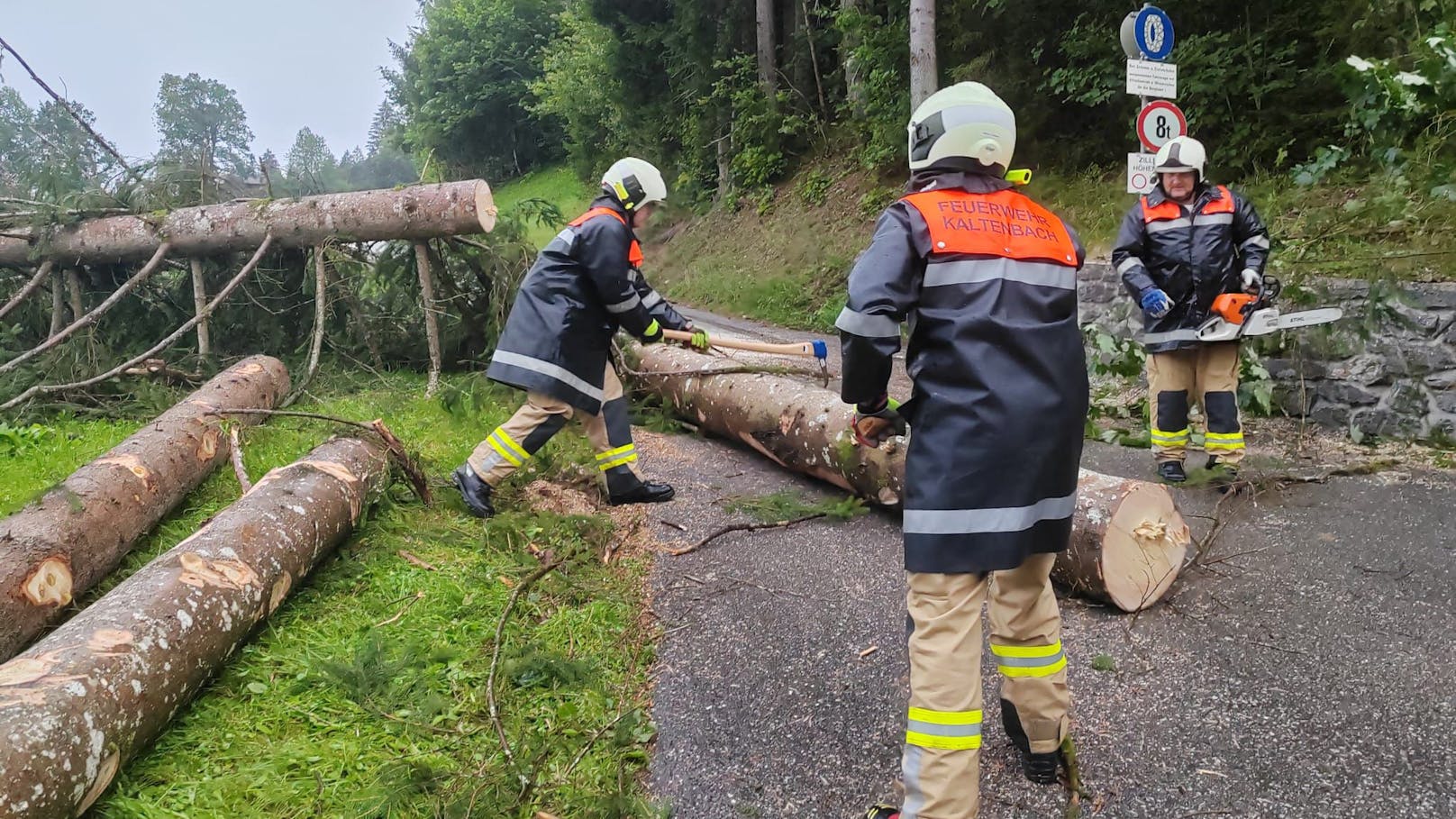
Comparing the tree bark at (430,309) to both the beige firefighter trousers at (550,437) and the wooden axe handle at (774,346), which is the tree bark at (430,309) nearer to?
the beige firefighter trousers at (550,437)

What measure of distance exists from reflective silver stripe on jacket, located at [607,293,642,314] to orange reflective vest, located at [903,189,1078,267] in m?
2.50

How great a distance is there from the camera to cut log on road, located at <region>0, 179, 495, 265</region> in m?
6.74

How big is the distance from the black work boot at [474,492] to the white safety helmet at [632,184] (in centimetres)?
166

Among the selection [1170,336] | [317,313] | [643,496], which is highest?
[317,313]

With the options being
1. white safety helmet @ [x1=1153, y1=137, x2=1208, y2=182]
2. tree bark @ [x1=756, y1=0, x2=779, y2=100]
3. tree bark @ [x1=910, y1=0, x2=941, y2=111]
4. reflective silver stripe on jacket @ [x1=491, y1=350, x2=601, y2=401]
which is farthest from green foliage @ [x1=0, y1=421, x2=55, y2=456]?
tree bark @ [x1=756, y1=0, x2=779, y2=100]

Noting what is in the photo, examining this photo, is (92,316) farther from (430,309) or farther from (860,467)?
(860,467)

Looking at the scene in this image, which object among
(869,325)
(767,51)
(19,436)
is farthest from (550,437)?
(767,51)

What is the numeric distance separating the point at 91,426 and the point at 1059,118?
10205 millimetres

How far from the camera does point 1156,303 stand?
4.59 meters

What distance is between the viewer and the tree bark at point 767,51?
17.1 metres

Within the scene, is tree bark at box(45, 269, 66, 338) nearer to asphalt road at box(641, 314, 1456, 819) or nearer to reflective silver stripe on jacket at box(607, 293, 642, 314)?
reflective silver stripe on jacket at box(607, 293, 642, 314)

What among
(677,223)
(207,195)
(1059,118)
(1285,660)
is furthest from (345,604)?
(677,223)

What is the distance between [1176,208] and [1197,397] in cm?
110

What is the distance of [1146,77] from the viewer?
6.00 metres
